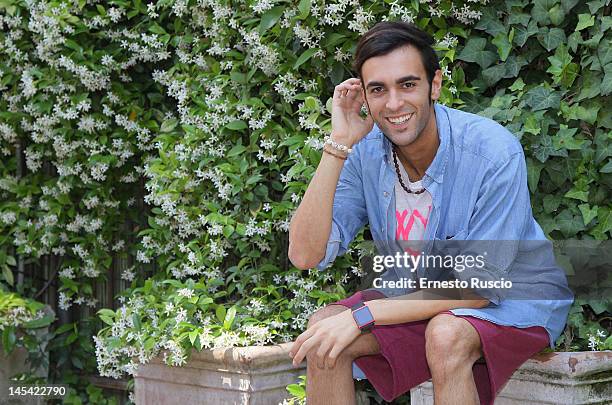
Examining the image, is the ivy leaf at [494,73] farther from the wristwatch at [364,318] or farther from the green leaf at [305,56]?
the wristwatch at [364,318]

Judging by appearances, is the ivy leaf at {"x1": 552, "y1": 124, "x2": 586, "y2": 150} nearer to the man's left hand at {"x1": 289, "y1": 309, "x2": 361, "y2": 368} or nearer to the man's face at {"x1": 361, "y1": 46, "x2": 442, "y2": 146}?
the man's face at {"x1": 361, "y1": 46, "x2": 442, "y2": 146}

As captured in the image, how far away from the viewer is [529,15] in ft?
11.3

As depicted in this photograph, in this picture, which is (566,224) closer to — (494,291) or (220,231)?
(494,291)

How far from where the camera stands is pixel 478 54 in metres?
3.53

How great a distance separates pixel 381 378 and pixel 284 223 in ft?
3.92

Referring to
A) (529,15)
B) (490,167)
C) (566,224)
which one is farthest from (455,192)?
(529,15)

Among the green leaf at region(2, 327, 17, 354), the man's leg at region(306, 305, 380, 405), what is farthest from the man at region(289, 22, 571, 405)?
the green leaf at region(2, 327, 17, 354)

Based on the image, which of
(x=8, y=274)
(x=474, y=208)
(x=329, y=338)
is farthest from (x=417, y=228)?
(x=8, y=274)

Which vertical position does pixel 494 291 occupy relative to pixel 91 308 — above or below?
below

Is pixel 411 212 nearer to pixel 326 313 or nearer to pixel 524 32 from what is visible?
pixel 326 313

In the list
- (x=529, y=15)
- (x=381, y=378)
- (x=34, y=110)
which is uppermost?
(x=34, y=110)

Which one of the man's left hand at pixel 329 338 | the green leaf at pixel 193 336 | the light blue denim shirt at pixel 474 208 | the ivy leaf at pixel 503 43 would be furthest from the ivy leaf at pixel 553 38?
the green leaf at pixel 193 336

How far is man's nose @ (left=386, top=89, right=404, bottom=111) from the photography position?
268 cm

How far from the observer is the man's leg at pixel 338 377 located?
261 centimetres
